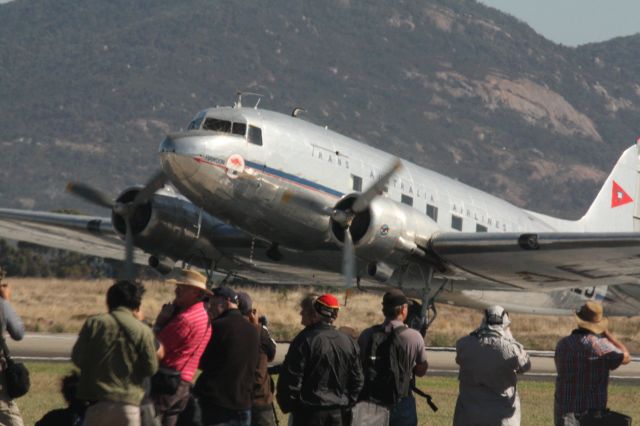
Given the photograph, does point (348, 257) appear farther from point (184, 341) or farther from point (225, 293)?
point (184, 341)

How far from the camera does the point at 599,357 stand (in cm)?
1224

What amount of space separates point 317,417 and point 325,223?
42.0 feet

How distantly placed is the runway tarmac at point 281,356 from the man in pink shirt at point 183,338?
13540mm

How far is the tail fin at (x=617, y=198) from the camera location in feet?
115

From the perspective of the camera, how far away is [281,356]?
26.9m

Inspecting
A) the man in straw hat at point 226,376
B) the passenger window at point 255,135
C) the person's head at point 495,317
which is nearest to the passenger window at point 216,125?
the passenger window at point 255,135

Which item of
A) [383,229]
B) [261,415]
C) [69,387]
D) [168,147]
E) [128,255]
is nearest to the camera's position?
[69,387]

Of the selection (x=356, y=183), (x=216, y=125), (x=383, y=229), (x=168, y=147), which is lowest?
(x=383, y=229)

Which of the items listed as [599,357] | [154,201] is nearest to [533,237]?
[154,201]

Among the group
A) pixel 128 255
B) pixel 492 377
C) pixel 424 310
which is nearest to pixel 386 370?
pixel 492 377

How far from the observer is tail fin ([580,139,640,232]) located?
1380 inches

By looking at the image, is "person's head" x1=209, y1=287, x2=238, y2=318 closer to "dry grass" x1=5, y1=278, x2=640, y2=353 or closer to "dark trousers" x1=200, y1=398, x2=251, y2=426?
"dark trousers" x1=200, y1=398, x2=251, y2=426

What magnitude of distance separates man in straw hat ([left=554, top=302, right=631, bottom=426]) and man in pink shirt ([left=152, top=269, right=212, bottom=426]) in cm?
370

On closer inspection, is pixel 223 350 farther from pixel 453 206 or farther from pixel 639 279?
pixel 639 279
